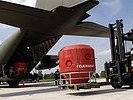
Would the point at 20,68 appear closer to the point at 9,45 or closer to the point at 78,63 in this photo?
the point at 9,45

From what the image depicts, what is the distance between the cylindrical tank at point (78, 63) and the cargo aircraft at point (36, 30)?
3.75 metres

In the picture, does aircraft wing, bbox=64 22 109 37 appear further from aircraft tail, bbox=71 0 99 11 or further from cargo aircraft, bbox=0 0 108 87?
aircraft tail, bbox=71 0 99 11

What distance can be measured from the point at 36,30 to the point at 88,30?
396 centimetres

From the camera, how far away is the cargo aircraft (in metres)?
17.2

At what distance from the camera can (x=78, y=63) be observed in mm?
13953


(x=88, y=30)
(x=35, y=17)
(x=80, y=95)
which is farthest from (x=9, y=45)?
(x=80, y=95)

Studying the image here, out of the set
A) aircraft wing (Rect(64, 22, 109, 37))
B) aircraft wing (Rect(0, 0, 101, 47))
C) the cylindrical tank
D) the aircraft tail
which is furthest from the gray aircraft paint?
the cylindrical tank

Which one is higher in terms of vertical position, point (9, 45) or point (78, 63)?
point (9, 45)

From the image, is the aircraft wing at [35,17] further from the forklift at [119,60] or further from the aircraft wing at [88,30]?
the forklift at [119,60]

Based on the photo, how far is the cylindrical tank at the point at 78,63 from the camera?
14.0 metres

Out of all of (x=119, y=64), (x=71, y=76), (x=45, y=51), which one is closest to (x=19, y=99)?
(x=71, y=76)

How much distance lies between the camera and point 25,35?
949 inches

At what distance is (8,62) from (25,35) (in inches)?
163

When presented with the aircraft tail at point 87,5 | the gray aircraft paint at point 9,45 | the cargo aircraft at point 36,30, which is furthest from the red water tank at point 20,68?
the aircraft tail at point 87,5
